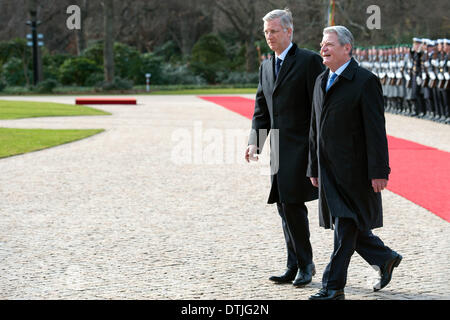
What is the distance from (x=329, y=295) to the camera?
4766 millimetres

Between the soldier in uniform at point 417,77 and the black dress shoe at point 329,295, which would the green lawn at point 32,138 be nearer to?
the soldier in uniform at point 417,77

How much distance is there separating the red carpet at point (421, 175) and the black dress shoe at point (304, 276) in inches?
112

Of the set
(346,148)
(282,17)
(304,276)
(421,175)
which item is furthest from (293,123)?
(421,175)

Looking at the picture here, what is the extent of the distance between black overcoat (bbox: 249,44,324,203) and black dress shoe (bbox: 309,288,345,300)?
654 mm

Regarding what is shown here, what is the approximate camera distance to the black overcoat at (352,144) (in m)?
4.64

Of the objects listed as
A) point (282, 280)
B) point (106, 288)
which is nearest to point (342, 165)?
point (282, 280)

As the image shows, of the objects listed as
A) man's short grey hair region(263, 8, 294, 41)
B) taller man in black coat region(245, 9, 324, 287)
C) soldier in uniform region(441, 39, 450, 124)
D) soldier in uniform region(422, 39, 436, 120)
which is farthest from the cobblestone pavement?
soldier in uniform region(422, 39, 436, 120)

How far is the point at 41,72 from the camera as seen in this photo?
146 feet

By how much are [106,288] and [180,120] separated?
16232mm

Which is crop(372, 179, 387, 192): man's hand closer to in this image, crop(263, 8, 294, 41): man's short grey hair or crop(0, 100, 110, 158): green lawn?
crop(263, 8, 294, 41): man's short grey hair

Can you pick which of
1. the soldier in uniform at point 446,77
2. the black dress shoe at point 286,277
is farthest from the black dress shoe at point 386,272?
the soldier in uniform at point 446,77

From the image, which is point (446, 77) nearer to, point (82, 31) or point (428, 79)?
point (428, 79)

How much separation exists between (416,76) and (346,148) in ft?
54.0

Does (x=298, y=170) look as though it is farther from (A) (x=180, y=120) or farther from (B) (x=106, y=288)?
(A) (x=180, y=120)
